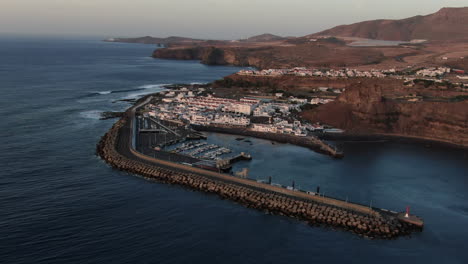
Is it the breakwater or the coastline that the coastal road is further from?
the coastline

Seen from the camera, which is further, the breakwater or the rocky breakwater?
the breakwater

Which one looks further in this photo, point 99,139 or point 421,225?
point 99,139

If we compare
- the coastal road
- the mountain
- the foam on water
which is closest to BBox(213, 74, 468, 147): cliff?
the coastal road

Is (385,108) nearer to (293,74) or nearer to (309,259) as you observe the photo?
(309,259)

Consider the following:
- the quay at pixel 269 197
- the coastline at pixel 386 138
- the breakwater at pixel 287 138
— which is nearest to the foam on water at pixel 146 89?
the breakwater at pixel 287 138

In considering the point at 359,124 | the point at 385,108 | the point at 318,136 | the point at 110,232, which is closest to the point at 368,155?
the point at 318,136

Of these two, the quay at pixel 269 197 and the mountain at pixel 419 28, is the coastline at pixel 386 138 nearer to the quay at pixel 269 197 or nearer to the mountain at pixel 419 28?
the quay at pixel 269 197
